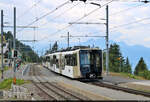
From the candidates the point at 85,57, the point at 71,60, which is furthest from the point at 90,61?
the point at 71,60

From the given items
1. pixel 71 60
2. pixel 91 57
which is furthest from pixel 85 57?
pixel 71 60

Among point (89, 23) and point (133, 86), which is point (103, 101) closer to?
point (133, 86)

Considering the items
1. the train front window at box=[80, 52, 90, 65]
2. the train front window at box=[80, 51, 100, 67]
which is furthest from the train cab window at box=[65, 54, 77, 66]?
the train front window at box=[80, 51, 100, 67]

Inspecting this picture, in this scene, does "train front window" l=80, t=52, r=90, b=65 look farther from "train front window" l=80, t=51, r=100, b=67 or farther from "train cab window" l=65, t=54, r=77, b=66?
"train cab window" l=65, t=54, r=77, b=66

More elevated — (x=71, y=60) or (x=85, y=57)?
(x=85, y=57)

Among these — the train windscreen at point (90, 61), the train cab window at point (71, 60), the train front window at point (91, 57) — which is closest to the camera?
the train windscreen at point (90, 61)

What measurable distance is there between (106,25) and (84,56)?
7962mm

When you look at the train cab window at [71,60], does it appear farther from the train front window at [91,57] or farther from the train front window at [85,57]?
the train front window at [91,57]

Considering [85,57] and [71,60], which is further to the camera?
[71,60]

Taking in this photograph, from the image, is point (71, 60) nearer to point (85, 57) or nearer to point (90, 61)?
point (85, 57)

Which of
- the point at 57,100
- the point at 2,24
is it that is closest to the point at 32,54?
the point at 2,24

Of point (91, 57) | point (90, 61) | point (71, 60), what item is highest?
point (91, 57)

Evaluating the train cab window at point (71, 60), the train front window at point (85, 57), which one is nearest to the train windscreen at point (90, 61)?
the train front window at point (85, 57)

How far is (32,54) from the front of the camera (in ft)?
477
